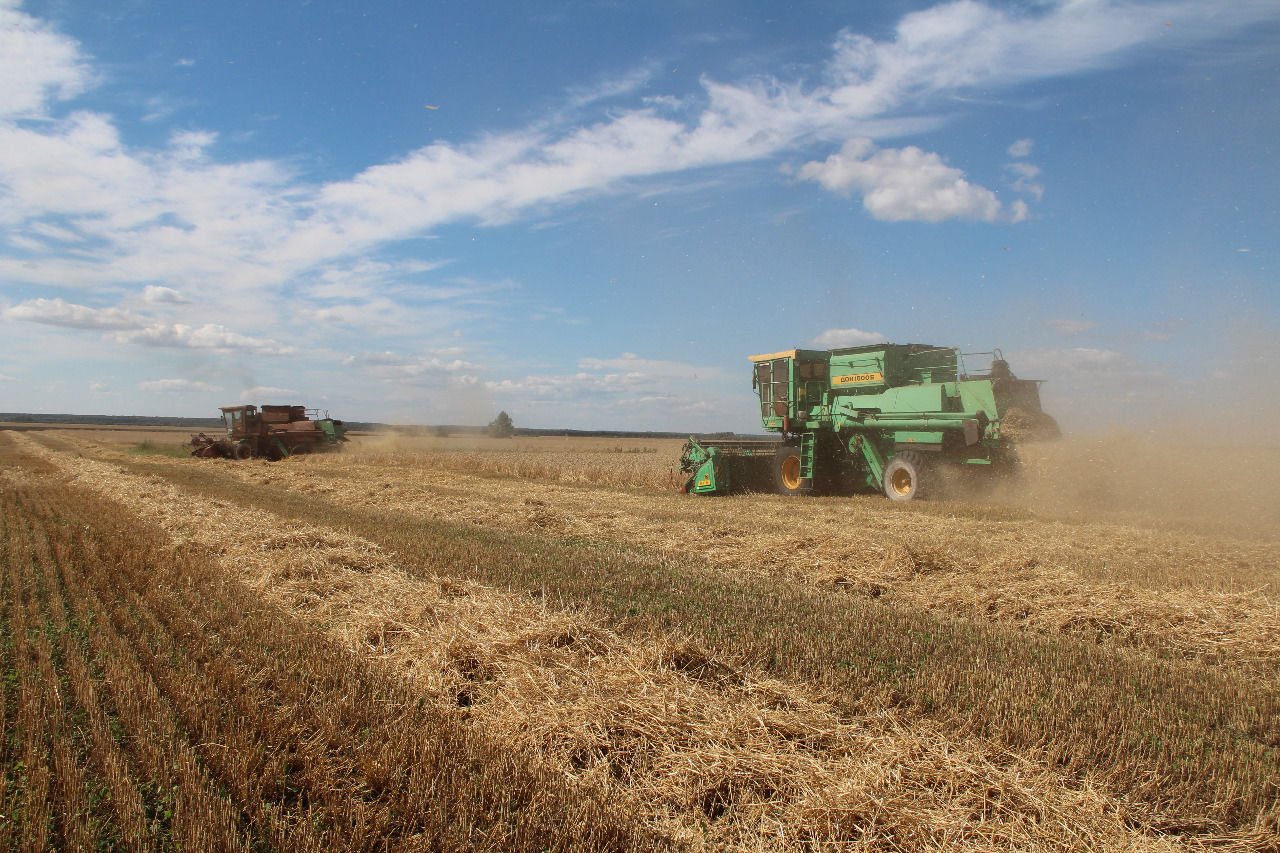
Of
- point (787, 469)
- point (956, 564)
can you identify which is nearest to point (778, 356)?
point (787, 469)

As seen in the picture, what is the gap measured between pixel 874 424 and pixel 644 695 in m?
11.1

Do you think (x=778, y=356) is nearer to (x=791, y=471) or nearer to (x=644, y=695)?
(x=791, y=471)

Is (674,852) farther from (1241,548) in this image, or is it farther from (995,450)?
(995,450)

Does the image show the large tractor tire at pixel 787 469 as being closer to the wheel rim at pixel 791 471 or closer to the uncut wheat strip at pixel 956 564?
the wheel rim at pixel 791 471

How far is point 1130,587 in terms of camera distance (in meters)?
6.39

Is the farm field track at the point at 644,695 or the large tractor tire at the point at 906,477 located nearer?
the farm field track at the point at 644,695

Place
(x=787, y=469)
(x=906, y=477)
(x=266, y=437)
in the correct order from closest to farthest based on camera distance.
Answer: (x=906, y=477) → (x=787, y=469) → (x=266, y=437)

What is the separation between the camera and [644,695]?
3.94m

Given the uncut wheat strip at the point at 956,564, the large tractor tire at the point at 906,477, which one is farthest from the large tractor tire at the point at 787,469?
the uncut wheat strip at the point at 956,564

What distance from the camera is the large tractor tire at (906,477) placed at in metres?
13.2

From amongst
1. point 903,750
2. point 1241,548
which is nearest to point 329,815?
point 903,750

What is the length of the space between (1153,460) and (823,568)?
9005mm

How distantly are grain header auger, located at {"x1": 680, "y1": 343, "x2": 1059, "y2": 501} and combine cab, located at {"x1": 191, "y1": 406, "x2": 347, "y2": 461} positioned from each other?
64.5 ft

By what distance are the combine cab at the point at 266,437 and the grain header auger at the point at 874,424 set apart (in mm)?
19647
